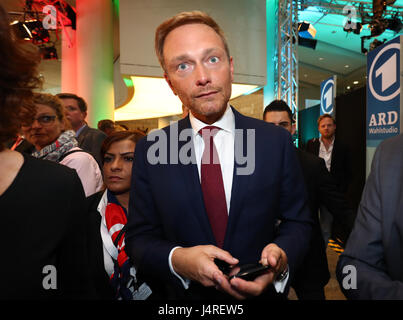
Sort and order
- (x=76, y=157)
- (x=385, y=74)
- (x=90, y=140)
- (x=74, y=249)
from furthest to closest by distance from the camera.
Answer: (x=385, y=74) → (x=90, y=140) → (x=76, y=157) → (x=74, y=249)

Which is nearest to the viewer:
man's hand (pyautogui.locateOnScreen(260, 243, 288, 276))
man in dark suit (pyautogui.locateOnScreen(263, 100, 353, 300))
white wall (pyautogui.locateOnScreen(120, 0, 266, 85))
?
man's hand (pyautogui.locateOnScreen(260, 243, 288, 276))

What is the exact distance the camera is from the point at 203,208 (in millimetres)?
995

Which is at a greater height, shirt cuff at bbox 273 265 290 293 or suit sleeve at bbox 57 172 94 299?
suit sleeve at bbox 57 172 94 299

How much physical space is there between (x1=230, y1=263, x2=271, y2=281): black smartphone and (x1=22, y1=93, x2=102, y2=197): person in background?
127cm

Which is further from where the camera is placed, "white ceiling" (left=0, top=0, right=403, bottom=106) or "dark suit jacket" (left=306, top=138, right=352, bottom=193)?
"white ceiling" (left=0, top=0, right=403, bottom=106)

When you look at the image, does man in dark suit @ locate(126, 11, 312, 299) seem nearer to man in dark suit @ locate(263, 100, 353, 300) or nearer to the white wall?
man in dark suit @ locate(263, 100, 353, 300)

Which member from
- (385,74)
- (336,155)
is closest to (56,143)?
(385,74)

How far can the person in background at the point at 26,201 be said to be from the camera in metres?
0.62

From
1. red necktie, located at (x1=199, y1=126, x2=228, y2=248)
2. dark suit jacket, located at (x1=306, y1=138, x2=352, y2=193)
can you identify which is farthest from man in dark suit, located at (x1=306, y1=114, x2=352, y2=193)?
red necktie, located at (x1=199, y1=126, x2=228, y2=248)

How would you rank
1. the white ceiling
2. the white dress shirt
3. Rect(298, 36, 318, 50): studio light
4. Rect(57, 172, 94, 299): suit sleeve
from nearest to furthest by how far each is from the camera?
Rect(57, 172, 94, 299): suit sleeve → the white dress shirt → the white ceiling → Rect(298, 36, 318, 50): studio light

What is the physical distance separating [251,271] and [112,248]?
30.9 inches

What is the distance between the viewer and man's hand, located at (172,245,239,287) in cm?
82

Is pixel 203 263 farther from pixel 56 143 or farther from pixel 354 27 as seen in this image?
pixel 354 27

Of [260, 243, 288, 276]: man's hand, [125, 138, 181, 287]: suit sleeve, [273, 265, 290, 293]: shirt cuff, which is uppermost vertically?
[125, 138, 181, 287]: suit sleeve
